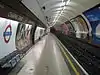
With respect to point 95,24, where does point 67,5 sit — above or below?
above

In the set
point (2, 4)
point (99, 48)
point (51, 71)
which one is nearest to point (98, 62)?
point (99, 48)

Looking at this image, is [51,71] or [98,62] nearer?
[51,71]

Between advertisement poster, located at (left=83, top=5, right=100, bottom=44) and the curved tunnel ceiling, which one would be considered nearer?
the curved tunnel ceiling

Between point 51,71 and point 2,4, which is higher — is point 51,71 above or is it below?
below

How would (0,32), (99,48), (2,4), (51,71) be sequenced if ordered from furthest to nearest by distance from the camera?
1. (99,48)
2. (51,71)
3. (0,32)
4. (2,4)

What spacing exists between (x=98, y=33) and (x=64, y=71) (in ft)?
16.4

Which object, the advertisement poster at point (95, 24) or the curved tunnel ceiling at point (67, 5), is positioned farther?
the advertisement poster at point (95, 24)

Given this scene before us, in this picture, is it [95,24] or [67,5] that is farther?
[67,5]

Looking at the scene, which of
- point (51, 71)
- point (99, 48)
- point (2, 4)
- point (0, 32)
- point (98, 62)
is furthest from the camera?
point (99, 48)

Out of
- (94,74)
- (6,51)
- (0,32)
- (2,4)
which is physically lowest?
(94,74)

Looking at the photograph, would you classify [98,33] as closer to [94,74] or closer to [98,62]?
[98,62]

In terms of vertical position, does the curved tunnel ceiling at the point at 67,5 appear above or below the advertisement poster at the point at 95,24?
above

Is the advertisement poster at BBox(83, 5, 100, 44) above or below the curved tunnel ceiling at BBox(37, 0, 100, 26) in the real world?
below

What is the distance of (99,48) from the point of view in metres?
11.7
